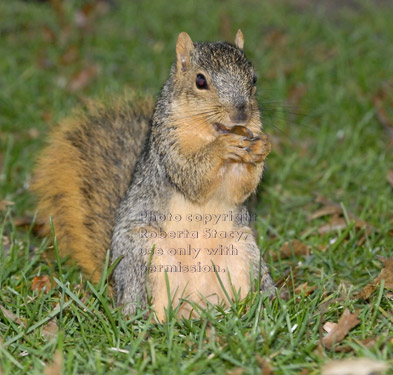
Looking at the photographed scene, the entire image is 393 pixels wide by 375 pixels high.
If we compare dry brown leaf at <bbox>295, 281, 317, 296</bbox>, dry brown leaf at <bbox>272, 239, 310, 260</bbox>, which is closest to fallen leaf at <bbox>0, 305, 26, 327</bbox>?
dry brown leaf at <bbox>295, 281, 317, 296</bbox>

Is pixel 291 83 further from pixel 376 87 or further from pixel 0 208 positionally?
pixel 0 208

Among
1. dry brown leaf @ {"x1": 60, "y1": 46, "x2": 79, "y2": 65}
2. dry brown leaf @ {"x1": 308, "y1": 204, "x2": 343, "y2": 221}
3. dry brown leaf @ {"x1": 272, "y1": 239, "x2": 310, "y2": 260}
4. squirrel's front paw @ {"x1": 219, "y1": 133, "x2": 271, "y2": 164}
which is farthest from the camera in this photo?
dry brown leaf @ {"x1": 60, "y1": 46, "x2": 79, "y2": 65}

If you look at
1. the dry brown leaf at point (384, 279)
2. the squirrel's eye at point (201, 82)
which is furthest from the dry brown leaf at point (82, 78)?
the dry brown leaf at point (384, 279)

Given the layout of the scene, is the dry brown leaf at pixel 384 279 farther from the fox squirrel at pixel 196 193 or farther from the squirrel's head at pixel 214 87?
the squirrel's head at pixel 214 87

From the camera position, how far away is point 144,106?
3193 millimetres

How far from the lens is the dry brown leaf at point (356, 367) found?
1.89 m

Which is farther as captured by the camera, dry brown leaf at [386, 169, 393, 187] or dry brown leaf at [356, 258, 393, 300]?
dry brown leaf at [386, 169, 393, 187]

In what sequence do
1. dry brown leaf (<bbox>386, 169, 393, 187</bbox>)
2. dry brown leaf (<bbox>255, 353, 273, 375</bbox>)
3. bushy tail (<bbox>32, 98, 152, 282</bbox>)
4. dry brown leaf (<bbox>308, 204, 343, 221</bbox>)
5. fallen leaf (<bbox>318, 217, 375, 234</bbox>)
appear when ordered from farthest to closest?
1. dry brown leaf (<bbox>386, 169, 393, 187</bbox>)
2. dry brown leaf (<bbox>308, 204, 343, 221</bbox>)
3. fallen leaf (<bbox>318, 217, 375, 234</bbox>)
4. bushy tail (<bbox>32, 98, 152, 282</bbox>)
5. dry brown leaf (<bbox>255, 353, 273, 375</bbox>)

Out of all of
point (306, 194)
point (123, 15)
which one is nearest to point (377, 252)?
point (306, 194)

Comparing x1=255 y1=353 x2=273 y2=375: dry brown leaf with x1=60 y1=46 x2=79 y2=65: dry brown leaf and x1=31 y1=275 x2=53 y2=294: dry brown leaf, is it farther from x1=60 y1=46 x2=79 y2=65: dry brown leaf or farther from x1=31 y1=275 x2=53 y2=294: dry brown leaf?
x1=60 y1=46 x2=79 y2=65: dry brown leaf

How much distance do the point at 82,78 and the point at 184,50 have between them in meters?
2.23

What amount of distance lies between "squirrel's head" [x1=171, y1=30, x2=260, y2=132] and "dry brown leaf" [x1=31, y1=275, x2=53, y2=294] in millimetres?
814

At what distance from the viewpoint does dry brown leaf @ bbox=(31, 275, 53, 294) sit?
105 inches

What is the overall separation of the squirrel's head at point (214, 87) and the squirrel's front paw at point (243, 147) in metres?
0.05
